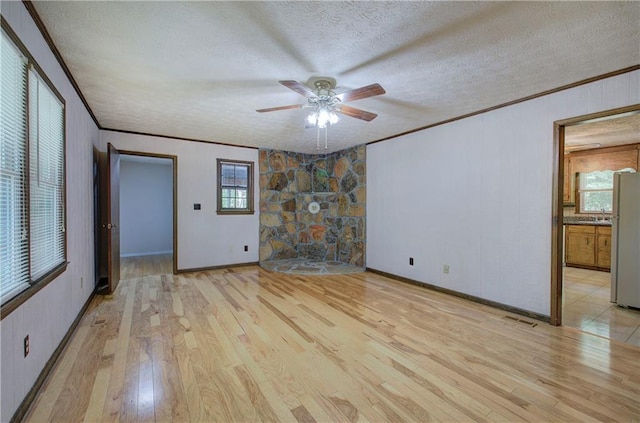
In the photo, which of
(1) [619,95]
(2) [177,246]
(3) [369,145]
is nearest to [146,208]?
(2) [177,246]

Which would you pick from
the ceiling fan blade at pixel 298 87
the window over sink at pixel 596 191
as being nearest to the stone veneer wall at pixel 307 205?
the ceiling fan blade at pixel 298 87

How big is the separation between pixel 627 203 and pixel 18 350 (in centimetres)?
561

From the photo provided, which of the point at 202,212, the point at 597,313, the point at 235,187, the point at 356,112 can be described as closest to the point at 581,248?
the point at 597,313

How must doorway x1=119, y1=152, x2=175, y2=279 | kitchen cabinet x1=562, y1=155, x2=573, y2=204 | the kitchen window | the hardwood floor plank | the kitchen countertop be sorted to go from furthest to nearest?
doorway x1=119, y1=152, x2=175, y2=279, kitchen cabinet x1=562, y1=155, x2=573, y2=204, the kitchen window, the kitchen countertop, the hardwood floor plank

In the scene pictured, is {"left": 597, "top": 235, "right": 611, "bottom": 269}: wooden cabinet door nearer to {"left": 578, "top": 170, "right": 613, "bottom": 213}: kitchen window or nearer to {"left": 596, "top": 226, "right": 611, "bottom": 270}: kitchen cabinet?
{"left": 596, "top": 226, "right": 611, "bottom": 270}: kitchen cabinet

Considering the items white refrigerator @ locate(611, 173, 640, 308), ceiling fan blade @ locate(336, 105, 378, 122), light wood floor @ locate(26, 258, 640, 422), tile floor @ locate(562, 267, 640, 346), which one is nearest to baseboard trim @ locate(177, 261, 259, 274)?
light wood floor @ locate(26, 258, 640, 422)

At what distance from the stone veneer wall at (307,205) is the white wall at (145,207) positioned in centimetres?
305

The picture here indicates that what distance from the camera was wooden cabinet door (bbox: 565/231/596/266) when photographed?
5194 millimetres

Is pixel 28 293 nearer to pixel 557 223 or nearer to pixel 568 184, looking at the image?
pixel 557 223

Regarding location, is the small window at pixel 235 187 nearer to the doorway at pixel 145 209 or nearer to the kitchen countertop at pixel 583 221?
the doorway at pixel 145 209

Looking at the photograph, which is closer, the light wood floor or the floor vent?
the light wood floor

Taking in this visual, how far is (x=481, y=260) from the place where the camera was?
3.48m

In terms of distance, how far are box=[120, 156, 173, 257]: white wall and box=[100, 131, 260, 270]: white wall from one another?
2335mm

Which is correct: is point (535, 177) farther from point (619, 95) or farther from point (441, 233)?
point (441, 233)
